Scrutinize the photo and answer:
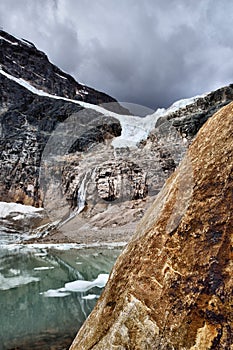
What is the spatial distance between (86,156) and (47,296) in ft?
119

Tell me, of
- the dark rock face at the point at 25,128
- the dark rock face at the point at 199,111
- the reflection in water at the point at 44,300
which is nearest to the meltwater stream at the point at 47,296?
the reflection in water at the point at 44,300

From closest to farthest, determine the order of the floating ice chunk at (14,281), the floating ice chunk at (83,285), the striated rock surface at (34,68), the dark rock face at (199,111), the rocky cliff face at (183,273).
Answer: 1. the rocky cliff face at (183,273)
2. the floating ice chunk at (83,285)
3. the floating ice chunk at (14,281)
4. the dark rock face at (199,111)
5. the striated rock surface at (34,68)

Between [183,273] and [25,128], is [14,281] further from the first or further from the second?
[25,128]

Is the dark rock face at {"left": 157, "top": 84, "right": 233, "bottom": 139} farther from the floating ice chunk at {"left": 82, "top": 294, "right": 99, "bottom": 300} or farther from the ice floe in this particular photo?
the floating ice chunk at {"left": 82, "top": 294, "right": 99, "bottom": 300}

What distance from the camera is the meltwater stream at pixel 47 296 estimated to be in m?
8.46

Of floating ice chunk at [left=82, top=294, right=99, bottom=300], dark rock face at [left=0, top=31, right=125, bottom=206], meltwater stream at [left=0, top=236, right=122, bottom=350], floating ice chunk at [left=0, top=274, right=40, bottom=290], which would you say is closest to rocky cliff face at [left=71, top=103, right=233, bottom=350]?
meltwater stream at [left=0, top=236, right=122, bottom=350]

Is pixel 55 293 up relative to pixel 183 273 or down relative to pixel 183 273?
down

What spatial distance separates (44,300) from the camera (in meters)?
12.2

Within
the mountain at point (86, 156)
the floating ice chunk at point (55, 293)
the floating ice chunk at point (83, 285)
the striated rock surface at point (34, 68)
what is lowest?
the floating ice chunk at point (83, 285)

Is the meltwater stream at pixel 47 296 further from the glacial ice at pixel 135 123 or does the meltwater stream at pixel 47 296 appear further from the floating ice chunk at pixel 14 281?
the glacial ice at pixel 135 123

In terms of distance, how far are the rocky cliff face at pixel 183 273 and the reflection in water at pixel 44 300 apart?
615cm

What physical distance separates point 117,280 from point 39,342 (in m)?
6.51

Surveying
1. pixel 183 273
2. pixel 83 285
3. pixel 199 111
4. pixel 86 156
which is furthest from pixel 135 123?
pixel 183 273

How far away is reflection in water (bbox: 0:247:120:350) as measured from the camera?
8.41 metres
